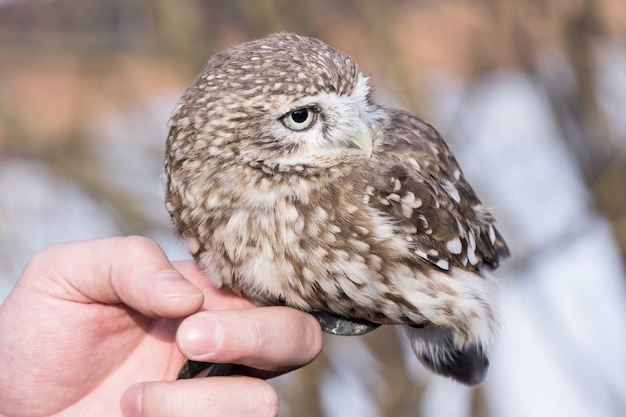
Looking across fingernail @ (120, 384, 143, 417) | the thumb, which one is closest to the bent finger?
Answer: the thumb

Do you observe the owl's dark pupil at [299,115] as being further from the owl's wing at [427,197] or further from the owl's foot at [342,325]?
the owl's foot at [342,325]

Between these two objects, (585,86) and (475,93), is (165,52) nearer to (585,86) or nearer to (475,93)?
(475,93)

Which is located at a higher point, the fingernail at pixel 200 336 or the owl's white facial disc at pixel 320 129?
the owl's white facial disc at pixel 320 129

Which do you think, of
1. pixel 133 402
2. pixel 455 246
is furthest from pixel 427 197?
pixel 133 402

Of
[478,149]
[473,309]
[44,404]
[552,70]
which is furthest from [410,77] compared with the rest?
[44,404]

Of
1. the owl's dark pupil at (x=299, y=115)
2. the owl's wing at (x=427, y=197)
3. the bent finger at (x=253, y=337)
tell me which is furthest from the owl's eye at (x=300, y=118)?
the bent finger at (x=253, y=337)

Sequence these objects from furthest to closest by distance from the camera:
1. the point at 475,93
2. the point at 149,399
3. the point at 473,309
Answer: the point at 475,93 → the point at 473,309 → the point at 149,399

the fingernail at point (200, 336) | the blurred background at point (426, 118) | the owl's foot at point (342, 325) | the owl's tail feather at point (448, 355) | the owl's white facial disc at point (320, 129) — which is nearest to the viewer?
the fingernail at point (200, 336)
